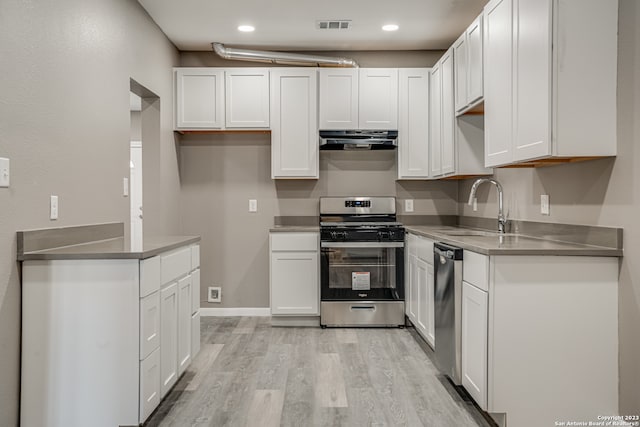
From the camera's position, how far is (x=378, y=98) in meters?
4.36

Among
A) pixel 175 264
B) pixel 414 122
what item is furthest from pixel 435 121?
pixel 175 264

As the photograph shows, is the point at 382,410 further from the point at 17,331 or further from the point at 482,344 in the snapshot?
the point at 17,331

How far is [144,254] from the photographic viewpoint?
2.06m

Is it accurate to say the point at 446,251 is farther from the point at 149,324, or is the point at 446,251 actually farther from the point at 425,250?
the point at 149,324

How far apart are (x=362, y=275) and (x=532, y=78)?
231cm

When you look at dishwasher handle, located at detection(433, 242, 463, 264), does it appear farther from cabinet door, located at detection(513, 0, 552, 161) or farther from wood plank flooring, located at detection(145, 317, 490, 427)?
wood plank flooring, located at detection(145, 317, 490, 427)

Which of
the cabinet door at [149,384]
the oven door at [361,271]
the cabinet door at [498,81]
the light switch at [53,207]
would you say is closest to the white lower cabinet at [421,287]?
the oven door at [361,271]

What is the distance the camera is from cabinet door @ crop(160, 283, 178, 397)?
2.37 meters

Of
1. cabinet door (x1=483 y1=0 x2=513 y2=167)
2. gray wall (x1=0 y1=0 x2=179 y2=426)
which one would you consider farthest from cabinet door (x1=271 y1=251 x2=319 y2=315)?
cabinet door (x1=483 y1=0 x2=513 y2=167)

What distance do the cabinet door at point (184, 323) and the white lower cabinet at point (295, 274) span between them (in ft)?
4.45

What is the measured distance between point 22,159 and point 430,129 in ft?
11.0

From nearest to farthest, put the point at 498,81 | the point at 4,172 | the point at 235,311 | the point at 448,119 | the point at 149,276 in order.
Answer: the point at 4,172 → the point at 149,276 → the point at 498,81 → the point at 448,119 → the point at 235,311

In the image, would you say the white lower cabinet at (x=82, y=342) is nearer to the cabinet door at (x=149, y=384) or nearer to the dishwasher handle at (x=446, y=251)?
the cabinet door at (x=149, y=384)

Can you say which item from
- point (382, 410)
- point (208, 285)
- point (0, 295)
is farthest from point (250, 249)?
point (0, 295)
